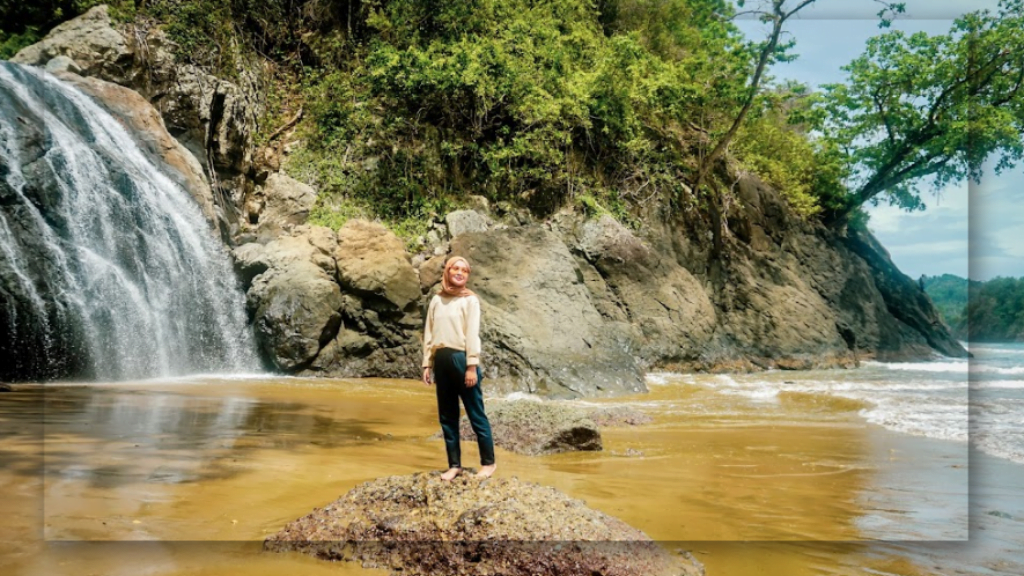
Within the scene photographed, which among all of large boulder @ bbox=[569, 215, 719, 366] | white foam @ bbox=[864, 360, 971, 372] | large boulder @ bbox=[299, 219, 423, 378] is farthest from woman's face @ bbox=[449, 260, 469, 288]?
white foam @ bbox=[864, 360, 971, 372]

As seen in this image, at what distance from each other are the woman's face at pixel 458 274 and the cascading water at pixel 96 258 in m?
7.12

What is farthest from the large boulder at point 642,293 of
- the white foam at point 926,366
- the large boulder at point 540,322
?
the white foam at point 926,366

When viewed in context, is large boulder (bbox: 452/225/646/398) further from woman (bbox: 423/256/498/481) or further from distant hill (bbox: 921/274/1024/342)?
woman (bbox: 423/256/498/481)

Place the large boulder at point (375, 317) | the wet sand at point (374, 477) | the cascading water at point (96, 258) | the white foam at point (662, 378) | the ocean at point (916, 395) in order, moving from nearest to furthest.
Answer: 1. the wet sand at point (374, 477)
2. the ocean at point (916, 395)
3. the cascading water at point (96, 258)
4. the large boulder at point (375, 317)
5. the white foam at point (662, 378)

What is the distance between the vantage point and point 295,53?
55.9 feet

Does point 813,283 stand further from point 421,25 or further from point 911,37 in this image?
point 421,25

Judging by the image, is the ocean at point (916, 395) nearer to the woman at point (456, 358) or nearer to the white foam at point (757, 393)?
the white foam at point (757, 393)

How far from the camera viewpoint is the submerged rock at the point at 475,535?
2631mm

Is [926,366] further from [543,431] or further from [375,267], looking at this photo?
[543,431]

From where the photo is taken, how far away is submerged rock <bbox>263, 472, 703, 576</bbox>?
8.63 ft

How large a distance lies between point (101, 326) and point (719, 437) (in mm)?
7666

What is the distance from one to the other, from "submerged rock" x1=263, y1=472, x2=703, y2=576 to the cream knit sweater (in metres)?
0.70

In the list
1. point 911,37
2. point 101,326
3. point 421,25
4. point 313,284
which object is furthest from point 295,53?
point 911,37

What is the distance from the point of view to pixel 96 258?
9656 mm
